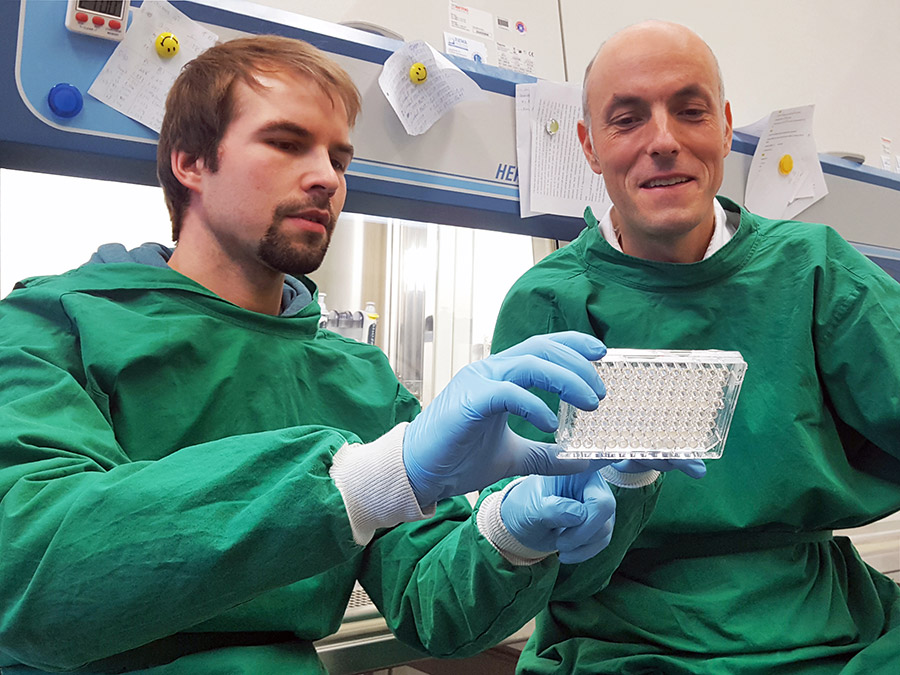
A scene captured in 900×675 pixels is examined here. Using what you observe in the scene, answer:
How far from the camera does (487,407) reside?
0.75 meters

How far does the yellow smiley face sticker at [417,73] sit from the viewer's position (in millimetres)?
1653

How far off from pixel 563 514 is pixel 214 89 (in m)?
0.85

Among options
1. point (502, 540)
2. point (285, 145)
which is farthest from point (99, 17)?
point (502, 540)

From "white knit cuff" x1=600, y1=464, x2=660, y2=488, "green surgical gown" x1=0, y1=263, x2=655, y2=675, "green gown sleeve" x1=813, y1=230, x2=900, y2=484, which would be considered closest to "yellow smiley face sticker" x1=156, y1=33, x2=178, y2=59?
"green surgical gown" x1=0, y1=263, x2=655, y2=675

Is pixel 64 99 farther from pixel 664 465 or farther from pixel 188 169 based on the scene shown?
pixel 664 465

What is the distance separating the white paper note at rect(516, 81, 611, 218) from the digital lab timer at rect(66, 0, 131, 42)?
2.79ft

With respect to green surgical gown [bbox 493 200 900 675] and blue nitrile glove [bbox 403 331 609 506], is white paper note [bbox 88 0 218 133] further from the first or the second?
blue nitrile glove [bbox 403 331 609 506]

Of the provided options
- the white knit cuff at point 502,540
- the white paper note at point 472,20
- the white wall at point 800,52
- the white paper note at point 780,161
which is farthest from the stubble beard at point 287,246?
the white paper note at point 780,161

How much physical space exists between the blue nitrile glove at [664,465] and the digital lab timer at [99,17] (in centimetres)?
112

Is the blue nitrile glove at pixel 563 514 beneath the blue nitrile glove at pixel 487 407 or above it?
beneath

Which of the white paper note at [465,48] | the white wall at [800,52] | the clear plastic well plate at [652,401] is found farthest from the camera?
the white wall at [800,52]

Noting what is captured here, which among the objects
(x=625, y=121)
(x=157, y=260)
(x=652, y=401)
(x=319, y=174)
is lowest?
(x=652, y=401)

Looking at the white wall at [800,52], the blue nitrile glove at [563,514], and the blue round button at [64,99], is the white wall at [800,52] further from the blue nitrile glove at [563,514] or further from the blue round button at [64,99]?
the blue nitrile glove at [563,514]

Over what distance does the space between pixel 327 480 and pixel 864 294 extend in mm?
921
